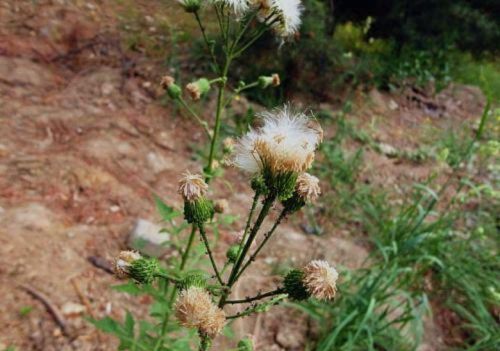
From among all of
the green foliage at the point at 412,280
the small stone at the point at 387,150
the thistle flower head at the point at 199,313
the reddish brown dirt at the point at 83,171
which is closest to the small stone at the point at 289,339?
the reddish brown dirt at the point at 83,171

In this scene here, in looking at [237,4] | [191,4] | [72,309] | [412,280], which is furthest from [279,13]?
[412,280]

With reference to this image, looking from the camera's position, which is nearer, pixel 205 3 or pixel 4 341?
pixel 205 3

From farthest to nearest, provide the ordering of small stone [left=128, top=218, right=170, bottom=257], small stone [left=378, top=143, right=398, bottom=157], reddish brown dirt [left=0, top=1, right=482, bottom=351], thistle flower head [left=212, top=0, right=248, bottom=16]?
small stone [left=378, top=143, right=398, bottom=157] < small stone [left=128, top=218, right=170, bottom=257] < reddish brown dirt [left=0, top=1, right=482, bottom=351] < thistle flower head [left=212, top=0, right=248, bottom=16]

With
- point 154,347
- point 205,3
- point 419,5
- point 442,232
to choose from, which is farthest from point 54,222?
point 419,5

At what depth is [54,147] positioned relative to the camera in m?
3.53

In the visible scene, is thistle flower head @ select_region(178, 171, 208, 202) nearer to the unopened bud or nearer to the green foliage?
the unopened bud

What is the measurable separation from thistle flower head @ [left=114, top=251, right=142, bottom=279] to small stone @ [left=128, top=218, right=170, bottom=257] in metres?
1.57

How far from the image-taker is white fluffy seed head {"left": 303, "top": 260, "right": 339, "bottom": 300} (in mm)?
1207

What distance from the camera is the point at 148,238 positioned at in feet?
9.67

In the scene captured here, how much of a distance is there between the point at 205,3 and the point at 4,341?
1837 millimetres

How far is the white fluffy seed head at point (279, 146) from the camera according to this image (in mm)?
1125

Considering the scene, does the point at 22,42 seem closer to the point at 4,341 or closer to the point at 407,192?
the point at 4,341

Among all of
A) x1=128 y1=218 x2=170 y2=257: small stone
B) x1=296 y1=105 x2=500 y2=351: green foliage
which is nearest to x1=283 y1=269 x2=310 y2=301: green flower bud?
x1=296 y1=105 x2=500 y2=351: green foliage

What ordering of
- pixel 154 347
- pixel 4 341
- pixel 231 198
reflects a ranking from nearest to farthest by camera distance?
pixel 154 347
pixel 4 341
pixel 231 198
